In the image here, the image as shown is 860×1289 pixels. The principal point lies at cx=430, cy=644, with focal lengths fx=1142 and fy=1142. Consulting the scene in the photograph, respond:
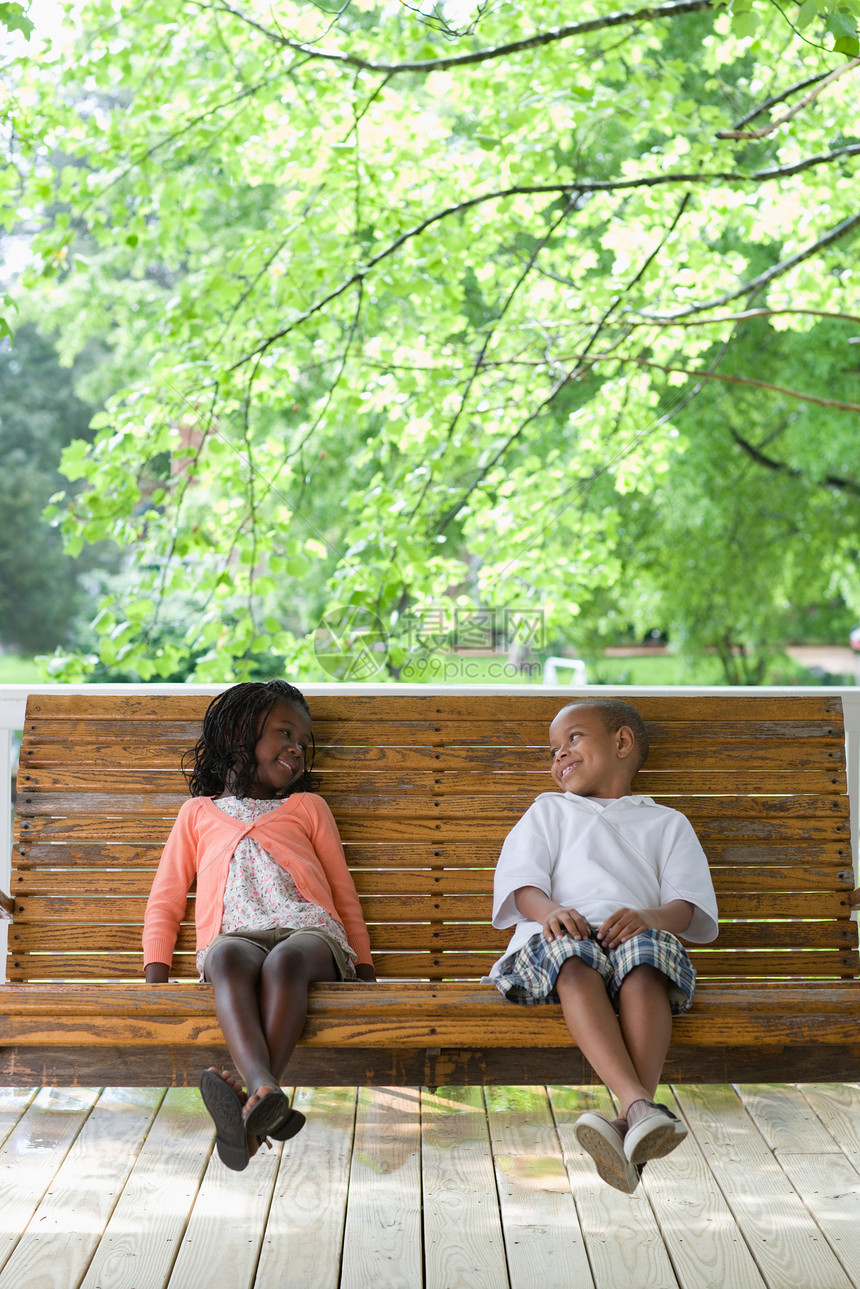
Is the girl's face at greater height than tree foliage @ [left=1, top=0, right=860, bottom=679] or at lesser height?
lesser

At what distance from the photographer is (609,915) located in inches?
84.5

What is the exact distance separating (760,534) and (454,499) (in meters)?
6.06

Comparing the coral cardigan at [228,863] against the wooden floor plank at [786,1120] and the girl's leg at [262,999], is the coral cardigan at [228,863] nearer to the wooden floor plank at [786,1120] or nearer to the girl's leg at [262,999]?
the girl's leg at [262,999]

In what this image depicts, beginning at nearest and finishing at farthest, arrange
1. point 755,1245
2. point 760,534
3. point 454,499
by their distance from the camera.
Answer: point 755,1245
point 454,499
point 760,534

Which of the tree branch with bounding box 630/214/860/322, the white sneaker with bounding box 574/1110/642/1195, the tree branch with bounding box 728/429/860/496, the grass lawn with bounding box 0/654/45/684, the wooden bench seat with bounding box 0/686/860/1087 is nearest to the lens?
the white sneaker with bounding box 574/1110/642/1195

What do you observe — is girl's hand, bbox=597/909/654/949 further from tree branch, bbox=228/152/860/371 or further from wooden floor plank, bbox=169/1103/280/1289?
tree branch, bbox=228/152/860/371

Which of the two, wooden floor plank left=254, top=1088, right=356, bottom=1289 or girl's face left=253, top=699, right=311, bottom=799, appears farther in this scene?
girl's face left=253, top=699, right=311, bottom=799

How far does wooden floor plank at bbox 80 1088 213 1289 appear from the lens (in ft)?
6.08

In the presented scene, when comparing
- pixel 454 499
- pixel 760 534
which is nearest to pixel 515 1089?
pixel 454 499

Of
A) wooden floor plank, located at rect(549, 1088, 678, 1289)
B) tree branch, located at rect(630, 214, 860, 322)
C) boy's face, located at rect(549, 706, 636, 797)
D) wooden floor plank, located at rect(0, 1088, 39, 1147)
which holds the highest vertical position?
tree branch, located at rect(630, 214, 860, 322)

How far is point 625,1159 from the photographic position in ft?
5.57

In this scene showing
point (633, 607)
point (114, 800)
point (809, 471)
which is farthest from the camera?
point (633, 607)

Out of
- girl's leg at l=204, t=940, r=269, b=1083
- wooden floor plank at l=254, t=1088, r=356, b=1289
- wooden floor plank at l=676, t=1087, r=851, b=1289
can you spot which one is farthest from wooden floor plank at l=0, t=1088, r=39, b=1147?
wooden floor plank at l=676, t=1087, r=851, b=1289

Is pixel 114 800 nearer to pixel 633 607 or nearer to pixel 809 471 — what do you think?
pixel 809 471
